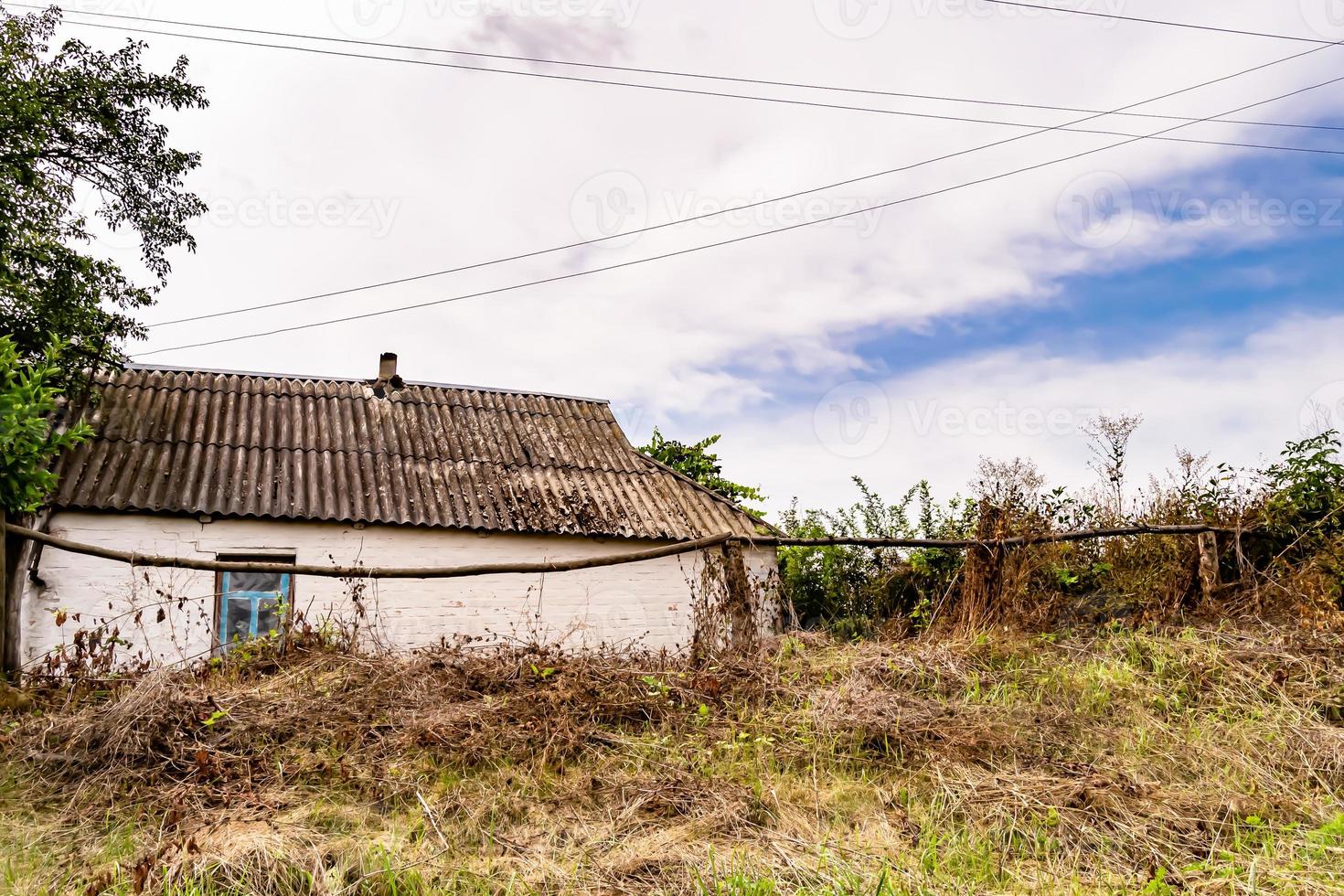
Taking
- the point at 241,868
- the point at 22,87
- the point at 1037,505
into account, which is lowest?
→ the point at 241,868

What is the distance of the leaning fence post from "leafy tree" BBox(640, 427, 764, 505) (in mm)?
10092

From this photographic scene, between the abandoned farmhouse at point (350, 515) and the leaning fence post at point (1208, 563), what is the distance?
4.21 metres

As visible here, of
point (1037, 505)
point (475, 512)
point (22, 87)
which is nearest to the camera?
point (1037, 505)

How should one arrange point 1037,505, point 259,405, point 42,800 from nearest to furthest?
point 42,800 → point 1037,505 → point 259,405

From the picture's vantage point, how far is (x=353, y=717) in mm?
5051

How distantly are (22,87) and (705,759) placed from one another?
10.6m

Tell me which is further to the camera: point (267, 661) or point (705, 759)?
point (267, 661)

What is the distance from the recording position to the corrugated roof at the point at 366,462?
1111 cm

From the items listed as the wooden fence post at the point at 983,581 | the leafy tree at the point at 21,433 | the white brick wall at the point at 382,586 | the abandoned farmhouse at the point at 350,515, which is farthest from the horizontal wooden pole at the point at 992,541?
the leafy tree at the point at 21,433

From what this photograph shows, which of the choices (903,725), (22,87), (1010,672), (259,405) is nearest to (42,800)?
(903,725)

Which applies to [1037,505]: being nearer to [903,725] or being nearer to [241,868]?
[903,725]

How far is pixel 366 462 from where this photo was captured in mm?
12672

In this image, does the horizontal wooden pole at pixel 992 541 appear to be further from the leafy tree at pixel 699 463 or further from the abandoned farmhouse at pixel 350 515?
the leafy tree at pixel 699 463

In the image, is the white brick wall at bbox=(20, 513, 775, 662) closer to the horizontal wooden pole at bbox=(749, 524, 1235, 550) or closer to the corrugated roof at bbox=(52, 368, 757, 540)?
the corrugated roof at bbox=(52, 368, 757, 540)
